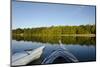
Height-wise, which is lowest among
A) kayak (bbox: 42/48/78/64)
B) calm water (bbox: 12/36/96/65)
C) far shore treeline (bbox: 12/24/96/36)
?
kayak (bbox: 42/48/78/64)

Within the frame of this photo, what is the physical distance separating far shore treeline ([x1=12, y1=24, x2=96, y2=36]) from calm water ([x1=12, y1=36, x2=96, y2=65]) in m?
0.06

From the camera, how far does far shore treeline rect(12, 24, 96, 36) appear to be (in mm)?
2822

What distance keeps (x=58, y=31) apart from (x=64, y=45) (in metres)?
0.21

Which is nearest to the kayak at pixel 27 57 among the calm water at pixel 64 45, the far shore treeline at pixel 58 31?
the calm water at pixel 64 45

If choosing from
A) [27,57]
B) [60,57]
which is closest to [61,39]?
[60,57]

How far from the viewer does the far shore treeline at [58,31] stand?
2.82 meters

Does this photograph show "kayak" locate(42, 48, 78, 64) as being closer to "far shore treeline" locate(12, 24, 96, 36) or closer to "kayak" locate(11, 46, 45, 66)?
"kayak" locate(11, 46, 45, 66)

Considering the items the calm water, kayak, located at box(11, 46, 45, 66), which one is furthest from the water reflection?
kayak, located at box(11, 46, 45, 66)

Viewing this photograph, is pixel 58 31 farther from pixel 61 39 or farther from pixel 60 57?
pixel 60 57

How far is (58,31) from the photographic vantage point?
2982 millimetres

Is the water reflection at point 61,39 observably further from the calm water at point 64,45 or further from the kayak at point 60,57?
the kayak at point 60,57

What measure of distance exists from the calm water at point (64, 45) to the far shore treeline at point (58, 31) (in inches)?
2.2

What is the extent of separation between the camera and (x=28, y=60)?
2.83 m

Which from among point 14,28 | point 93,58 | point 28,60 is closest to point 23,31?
point 14,28
